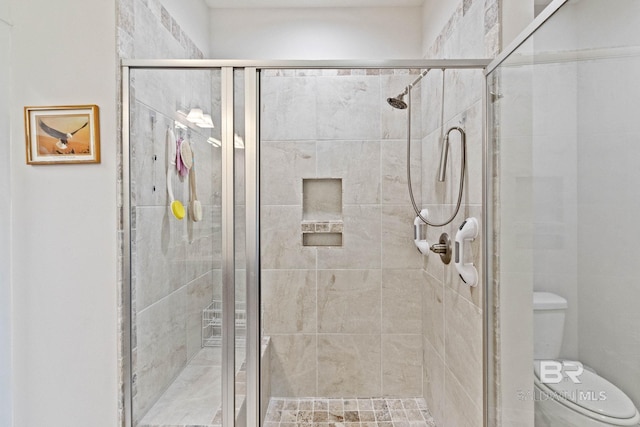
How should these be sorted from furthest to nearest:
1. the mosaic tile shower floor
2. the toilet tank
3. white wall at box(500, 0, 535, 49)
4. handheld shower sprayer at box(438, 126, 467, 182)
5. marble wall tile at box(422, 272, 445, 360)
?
the mosaic tile shower floor
marble wall tile at box(422, 272, 445, 360)
handheld shower sprayer at box(438, 126, 467, 182)
white wall at box(500, 0, 535, 49)
the toilet tank

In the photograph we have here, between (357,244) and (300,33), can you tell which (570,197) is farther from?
(300,33)

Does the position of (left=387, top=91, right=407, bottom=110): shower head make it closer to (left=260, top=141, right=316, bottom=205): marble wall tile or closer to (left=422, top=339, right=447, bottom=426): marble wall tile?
(left=260, top=141, right=316, bottom=205): marble wall tile

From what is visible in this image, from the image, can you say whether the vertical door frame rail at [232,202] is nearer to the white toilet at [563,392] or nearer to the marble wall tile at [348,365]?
the white toilet at [563,392]

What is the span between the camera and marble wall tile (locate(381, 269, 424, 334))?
2.35 meters

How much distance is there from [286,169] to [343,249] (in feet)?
1.91

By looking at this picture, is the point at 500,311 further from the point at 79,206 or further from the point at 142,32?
the point at 142,32

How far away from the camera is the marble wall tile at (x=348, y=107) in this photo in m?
2.34

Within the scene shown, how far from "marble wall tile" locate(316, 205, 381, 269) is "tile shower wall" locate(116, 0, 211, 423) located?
3.44 feet

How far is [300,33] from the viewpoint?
2.49 meters

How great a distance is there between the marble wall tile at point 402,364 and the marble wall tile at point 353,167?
84cm

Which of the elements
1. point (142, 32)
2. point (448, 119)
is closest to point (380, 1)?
point (448, 119)

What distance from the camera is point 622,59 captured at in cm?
78

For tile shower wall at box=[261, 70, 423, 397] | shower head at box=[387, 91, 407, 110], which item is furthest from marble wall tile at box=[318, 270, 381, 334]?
shower head at box=[387, 91, 407, 110]

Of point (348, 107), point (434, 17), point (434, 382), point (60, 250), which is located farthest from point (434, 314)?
point (60, 250)
